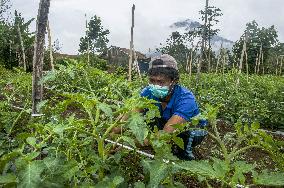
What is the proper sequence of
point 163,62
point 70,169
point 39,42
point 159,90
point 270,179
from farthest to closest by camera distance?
point 163,62
point 159,90
point 39,42
point 70,169
point 270,179

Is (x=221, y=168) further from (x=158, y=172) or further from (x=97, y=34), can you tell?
(x=97, y=34)

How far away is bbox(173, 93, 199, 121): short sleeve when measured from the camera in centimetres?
297

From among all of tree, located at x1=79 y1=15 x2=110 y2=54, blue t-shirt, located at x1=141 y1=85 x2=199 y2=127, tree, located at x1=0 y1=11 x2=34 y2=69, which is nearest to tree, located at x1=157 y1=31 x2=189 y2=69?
tree, located at x1=79 y1=15 x2=110 y2=54

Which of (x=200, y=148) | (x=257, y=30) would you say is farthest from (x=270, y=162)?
(x=257, y=30)

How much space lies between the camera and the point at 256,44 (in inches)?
1334

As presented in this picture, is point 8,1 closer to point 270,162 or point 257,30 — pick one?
point 257,30

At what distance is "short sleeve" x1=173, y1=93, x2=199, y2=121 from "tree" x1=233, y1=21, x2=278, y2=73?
2991 cm

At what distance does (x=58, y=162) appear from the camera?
1594 millimetres

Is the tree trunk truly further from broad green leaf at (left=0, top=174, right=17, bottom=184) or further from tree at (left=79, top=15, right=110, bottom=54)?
tree at (left=79, top=15, right=110, bottom=54)

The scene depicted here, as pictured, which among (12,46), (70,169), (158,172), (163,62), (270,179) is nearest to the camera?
(270,179)

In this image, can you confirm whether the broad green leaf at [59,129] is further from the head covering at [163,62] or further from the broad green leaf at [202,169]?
the head covering at [163,62]

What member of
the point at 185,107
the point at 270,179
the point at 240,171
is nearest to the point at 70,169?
the point at 240,171

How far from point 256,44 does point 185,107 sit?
3265 cm

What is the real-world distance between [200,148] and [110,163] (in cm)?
444
